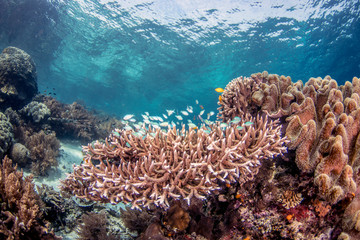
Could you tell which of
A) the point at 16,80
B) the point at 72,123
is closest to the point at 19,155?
the point at 72,123

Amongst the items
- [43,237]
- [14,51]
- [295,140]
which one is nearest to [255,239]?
[295,140]

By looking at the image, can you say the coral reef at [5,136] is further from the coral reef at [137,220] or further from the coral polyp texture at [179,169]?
the coral reef at [137,220]

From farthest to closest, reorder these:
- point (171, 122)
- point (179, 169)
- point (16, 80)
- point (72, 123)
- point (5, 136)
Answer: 1. point (72, 123)
2. point (16, 80)
3. point (171, 122)
4. point (5, 136)
5. point (179, 169)

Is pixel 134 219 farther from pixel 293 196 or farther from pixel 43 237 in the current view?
pixel 293 196

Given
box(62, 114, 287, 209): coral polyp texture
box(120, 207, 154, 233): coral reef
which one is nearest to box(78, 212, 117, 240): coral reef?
box(120, 207, 154, 233): coral reef

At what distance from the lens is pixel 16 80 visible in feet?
31.3

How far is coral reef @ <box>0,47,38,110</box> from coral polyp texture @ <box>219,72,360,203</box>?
11352mm

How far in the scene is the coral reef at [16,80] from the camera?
9148 mm

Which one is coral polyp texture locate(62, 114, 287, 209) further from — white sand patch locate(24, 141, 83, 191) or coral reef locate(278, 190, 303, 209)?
white sand patch locate(24, 141, 83, 191)

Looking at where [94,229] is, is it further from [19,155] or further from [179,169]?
[19,155]

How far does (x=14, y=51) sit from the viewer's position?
10.7 meters

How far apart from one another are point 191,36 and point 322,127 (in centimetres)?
2358

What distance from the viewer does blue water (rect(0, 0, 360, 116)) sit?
18.8 meters

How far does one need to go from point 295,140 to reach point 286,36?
2424 cm
